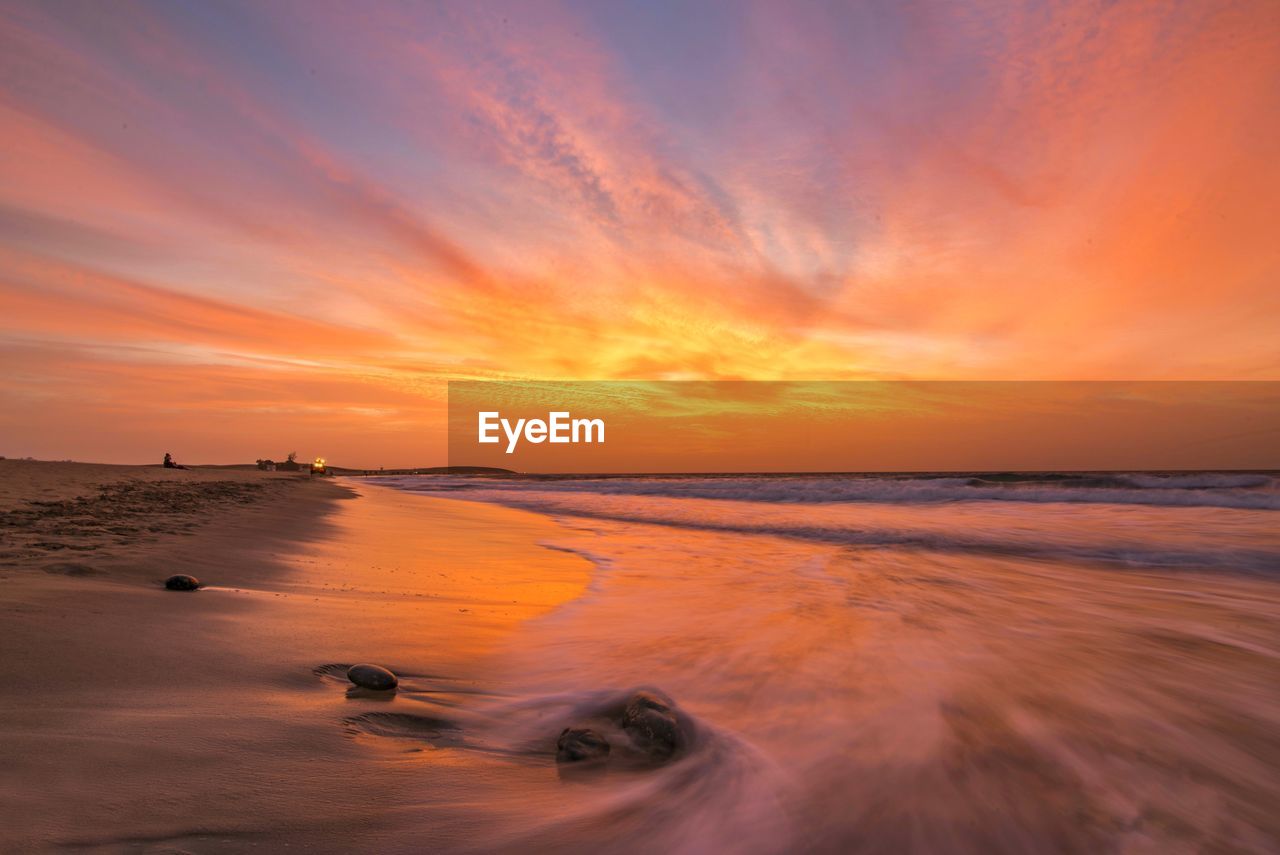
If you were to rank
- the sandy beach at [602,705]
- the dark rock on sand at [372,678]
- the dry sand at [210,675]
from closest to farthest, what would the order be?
the dry sand at [210,675] < the sandy beach at [602,705] < the dark rock on sand at [372,678]

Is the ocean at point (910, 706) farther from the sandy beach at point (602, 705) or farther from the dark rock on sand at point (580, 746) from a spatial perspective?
the dark rock on sand at point (580, 746)

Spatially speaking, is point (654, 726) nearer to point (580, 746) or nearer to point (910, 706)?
point (580, 746)

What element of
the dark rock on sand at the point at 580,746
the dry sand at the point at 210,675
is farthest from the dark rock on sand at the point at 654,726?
the dry sand at the point at 210,675

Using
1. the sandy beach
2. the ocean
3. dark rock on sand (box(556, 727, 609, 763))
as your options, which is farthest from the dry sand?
dark rock on sand (box(556, 727, 609, 763))

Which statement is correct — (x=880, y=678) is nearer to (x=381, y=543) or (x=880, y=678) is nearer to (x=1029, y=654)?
(x=1029, y=654)

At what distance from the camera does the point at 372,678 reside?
11.4 feet

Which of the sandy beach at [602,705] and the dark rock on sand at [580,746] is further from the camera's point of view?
the dark rock on sand at [580,746]

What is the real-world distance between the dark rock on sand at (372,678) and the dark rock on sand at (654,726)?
1299mm

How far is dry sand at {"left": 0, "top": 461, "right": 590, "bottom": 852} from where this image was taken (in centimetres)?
199

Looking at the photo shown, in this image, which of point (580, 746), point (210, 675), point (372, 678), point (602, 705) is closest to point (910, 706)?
point (602, 705)

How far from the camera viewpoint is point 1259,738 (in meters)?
3.60

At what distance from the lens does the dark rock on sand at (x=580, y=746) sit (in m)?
2.93

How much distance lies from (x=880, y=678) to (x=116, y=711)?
4244 mm

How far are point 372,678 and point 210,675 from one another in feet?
2.62
